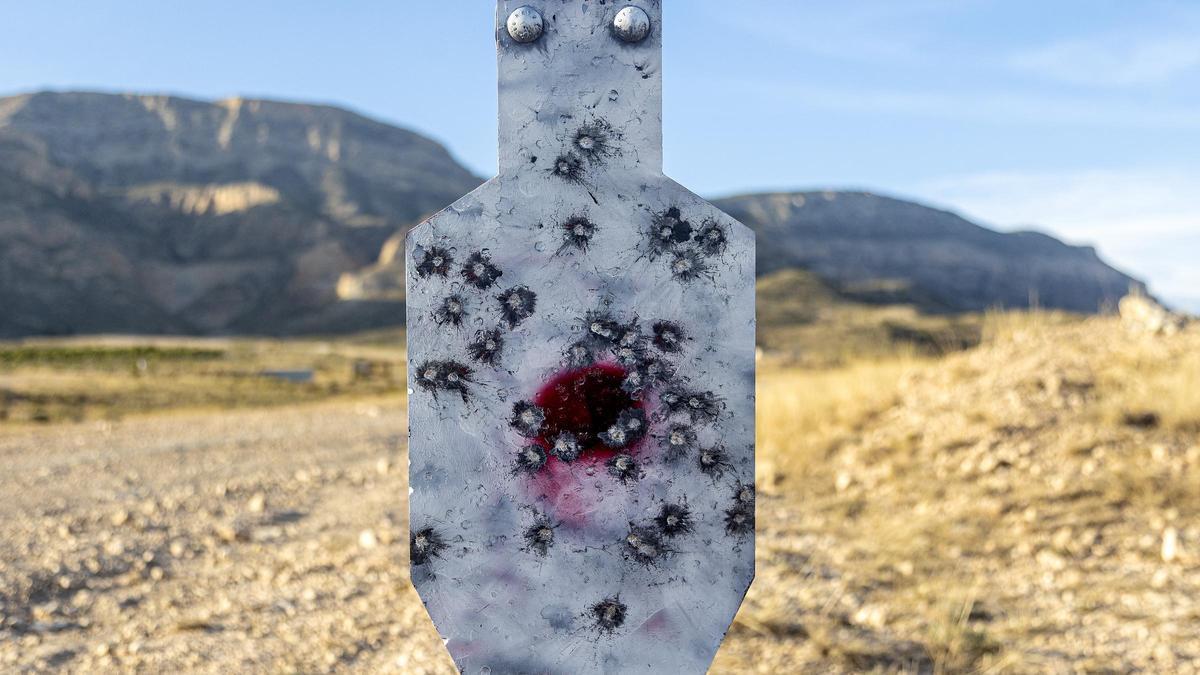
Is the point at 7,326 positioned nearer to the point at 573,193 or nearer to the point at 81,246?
the point at 81,246

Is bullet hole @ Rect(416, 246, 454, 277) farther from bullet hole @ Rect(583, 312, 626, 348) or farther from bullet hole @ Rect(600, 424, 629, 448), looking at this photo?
bullet hole @ Rect(600, 424, 629, 448)

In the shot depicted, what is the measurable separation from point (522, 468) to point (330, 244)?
79455mm

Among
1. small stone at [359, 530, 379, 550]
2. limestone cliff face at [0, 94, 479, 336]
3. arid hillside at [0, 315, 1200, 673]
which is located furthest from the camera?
limestone cliff face at [0, 94, 479, 336]

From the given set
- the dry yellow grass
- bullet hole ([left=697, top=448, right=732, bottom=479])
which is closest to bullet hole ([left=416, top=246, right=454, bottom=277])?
bullet hole ([left=697, top=448, right=732, bottom=479])

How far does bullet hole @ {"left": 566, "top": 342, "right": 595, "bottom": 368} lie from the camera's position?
153 cm

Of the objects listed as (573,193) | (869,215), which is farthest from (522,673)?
(869,215)

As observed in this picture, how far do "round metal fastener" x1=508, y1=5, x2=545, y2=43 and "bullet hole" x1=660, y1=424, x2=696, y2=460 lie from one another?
28.8 inches

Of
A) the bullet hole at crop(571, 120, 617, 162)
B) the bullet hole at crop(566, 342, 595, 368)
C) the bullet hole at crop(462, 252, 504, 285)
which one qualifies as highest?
the bullet hole at crop(571, 120, 617, 162)

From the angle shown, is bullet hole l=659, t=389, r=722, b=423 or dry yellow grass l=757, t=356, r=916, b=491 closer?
bullet hole l=659, t=389, r=722, b=423

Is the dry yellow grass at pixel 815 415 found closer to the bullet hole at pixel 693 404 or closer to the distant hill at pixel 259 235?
the bullet hole at pixel 693 404

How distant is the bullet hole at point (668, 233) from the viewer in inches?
60.6

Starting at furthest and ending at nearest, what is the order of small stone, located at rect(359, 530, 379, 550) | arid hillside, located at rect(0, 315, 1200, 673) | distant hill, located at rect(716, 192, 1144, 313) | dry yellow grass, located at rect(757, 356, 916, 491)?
distant hill, located at rect(716, 192, 1144, 313), dry yellow grass, located at rect(757, 356, 916, 491), small stone, located at rect(359, 530, 379, 550), arid hillside, located at rect(0, 315, 1200, 673)

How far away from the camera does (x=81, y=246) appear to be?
66438 millimetres

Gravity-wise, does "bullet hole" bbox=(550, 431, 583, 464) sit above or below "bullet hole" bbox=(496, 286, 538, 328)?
below
